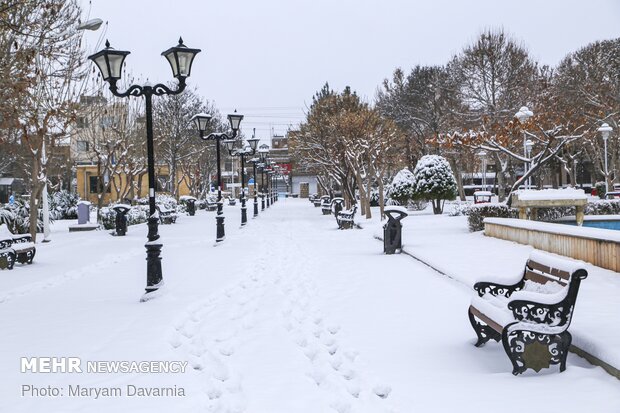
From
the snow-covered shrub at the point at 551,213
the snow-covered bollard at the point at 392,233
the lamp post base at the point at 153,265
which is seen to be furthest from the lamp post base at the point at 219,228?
the snow-covered shrub at the point at 551,213

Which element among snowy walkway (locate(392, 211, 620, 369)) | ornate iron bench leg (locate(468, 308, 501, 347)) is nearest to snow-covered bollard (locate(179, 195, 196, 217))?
snowy walkway (locate(392, 211, 620, 369))

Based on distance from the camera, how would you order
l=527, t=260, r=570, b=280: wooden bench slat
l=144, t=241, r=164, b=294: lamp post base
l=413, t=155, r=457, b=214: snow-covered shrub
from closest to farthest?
l=527, t=260, r=570, b=280: wooden bench slat → l=144, t=241, r=164, b=294: lamp post base → l=413, t=155, r=457, b=214: snow-covered shrub

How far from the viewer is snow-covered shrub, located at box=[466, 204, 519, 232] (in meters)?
18.7

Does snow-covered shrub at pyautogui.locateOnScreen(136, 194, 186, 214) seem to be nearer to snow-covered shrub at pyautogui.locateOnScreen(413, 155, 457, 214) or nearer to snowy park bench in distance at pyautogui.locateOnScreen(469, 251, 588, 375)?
snow-covered shrub at pyautogui.locateOnScreen(413, 155, 457, 214)

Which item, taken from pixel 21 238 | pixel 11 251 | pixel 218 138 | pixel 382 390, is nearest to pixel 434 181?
pixel 218 138

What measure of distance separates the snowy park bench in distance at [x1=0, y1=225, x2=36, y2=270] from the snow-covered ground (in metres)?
0.72

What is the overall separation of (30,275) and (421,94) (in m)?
38.2

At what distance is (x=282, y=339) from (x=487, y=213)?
1359 cm

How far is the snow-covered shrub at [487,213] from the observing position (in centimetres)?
1873

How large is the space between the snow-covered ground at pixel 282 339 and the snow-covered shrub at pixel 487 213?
5.60m

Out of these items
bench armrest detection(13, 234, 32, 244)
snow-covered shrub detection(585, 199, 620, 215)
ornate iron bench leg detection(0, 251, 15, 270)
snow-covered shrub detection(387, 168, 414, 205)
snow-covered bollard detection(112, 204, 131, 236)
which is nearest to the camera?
ornate iron bench leg detection(0, 251, 15, 270)

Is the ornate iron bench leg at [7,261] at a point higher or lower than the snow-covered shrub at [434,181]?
lower

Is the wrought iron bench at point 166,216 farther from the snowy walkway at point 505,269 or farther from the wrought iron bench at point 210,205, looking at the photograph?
the wrought iron bench at point 210,205

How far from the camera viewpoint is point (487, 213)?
18.9 m
